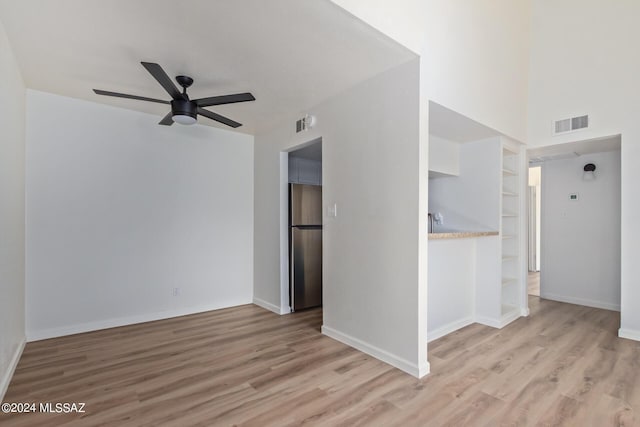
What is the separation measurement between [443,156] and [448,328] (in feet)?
6.45

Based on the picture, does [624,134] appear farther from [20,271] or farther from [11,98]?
[20,271]

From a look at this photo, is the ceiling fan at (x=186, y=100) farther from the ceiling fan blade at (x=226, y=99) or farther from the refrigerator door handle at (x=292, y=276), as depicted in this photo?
the refrigerator door handle at (x=292, y=276)

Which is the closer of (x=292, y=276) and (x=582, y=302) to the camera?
(x=292, y=276)

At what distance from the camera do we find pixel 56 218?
10.6 ft

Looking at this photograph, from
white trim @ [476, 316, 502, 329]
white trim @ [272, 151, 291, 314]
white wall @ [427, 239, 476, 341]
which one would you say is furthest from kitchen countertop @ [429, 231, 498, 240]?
white trim @ [272, 151, 291, 314]

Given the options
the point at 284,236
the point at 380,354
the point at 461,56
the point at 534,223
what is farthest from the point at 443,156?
the point at 534,223

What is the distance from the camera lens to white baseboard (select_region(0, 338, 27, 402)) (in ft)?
7.03

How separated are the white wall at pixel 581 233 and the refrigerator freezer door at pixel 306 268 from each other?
3616 millimetres

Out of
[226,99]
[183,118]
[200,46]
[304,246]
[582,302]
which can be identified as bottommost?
[582,302]

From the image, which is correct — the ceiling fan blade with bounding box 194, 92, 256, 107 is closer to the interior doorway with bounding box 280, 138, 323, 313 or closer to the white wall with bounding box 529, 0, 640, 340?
the interior doorway with bounding box 280, 138, 323, 313

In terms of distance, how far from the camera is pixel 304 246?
13.9ft

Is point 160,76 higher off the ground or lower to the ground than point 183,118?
higher

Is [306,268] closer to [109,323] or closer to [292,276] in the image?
[292,276]

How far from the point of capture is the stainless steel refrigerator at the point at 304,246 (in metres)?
4.14
